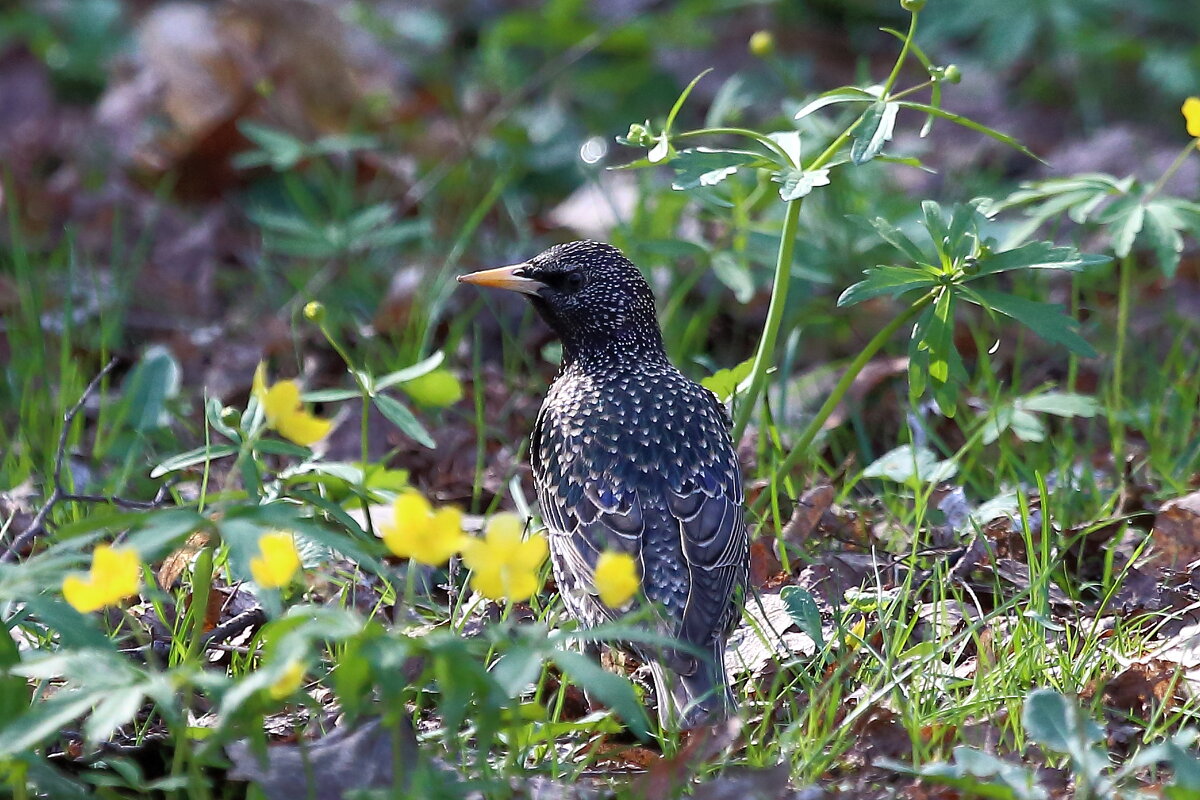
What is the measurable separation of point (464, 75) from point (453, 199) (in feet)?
5.42

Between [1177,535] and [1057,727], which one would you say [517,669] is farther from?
[1177,535]

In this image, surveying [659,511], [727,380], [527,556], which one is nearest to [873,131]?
[727,380]

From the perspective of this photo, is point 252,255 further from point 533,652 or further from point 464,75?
point 533,652

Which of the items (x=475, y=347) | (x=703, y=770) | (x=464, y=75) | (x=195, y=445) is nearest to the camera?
(x=703, y=770)

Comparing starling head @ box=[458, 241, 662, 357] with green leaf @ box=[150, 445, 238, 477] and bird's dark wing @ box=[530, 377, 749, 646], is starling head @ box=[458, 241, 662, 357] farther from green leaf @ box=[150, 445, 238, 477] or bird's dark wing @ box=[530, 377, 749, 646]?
green leaf @ box=[150, 445, 238, 477]

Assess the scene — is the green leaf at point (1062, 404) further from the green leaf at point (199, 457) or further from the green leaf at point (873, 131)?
the green leaf at point (199, 457)

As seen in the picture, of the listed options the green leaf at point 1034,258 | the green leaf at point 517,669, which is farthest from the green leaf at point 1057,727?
the green leaf at point 1034,258

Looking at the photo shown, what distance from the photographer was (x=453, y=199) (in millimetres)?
6648

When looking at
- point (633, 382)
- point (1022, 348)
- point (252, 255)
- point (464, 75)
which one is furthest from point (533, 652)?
point (464, 75)

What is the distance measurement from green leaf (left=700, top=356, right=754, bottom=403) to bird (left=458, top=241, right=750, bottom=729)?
0.29ft

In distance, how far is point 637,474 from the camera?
12.3ft

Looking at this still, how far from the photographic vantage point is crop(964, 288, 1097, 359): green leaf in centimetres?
350

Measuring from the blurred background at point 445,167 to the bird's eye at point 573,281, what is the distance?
48 centimetres

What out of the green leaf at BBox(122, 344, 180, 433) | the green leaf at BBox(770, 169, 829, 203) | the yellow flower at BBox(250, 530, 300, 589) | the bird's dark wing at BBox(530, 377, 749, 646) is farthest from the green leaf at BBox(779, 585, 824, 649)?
the green leaf at BBox(122, 344, 180, 433)
